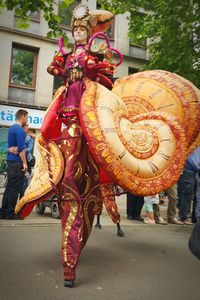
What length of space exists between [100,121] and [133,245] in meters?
2.25

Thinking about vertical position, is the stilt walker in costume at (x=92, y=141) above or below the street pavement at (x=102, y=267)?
above

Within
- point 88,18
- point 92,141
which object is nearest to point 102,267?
point 92,141

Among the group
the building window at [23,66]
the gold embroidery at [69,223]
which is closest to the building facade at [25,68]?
the building window at [23,66]

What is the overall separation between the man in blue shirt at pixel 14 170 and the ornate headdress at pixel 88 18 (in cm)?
315

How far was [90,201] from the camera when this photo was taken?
3.34 m

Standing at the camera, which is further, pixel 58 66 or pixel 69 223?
pixel 58 66

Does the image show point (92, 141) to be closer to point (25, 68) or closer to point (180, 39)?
point (180, 39)

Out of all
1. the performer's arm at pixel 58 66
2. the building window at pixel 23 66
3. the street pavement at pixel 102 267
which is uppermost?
the building window at pixel 23 66

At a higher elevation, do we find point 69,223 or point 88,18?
point 88,18

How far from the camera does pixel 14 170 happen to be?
6395 mm

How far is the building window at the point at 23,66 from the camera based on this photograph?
62.2 feet

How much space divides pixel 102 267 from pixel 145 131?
1.35 metres

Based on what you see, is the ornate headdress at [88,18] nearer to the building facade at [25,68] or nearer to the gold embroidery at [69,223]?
the gold embroidery at [69,223]

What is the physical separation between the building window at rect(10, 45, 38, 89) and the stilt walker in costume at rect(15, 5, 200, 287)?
16.0m
